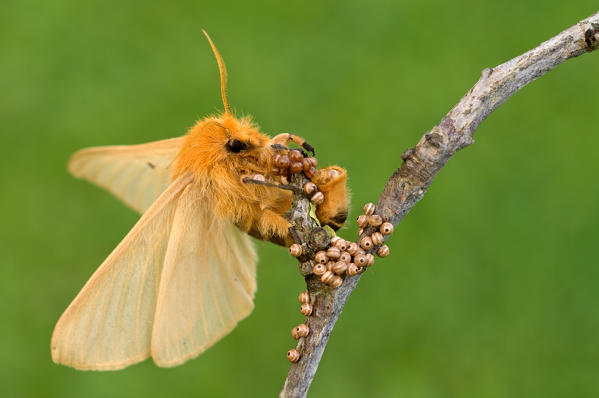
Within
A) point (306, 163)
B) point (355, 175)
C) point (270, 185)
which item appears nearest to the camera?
point (306, 163)

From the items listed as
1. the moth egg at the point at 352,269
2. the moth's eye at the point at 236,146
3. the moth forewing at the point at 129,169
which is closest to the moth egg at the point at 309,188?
the moth egg at the point at 352,269

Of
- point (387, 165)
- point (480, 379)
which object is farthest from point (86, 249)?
point (480, 379)

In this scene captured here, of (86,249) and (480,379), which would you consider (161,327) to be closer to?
(480,379)

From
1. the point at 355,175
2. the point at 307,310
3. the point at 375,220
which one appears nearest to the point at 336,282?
the point at 307,310

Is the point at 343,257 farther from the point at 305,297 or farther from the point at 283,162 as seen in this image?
the point at 283,162

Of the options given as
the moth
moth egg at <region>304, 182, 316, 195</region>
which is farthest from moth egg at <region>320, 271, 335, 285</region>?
the moth

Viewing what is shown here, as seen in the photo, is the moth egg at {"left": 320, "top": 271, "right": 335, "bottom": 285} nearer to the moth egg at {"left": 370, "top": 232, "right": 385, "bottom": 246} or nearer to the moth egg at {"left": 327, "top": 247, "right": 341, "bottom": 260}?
the moth egg at {"left": 327, "top": 247, "right": 341, "bottom": 260}
